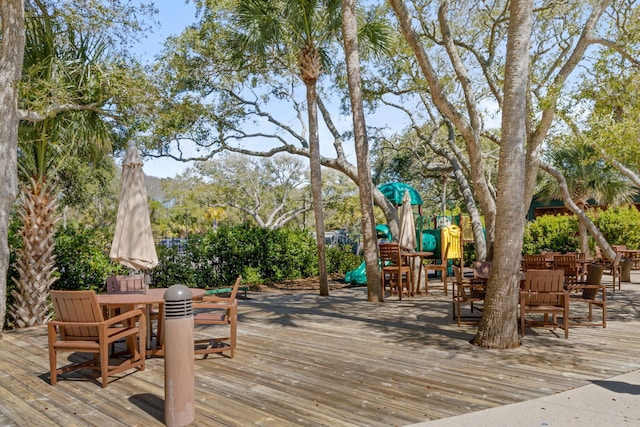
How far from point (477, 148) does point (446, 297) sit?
3924 mm

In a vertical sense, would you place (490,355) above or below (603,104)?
below

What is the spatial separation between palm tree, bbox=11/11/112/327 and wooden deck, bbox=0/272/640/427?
71 cm

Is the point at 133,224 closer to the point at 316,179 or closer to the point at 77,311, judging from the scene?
the point at 77,311

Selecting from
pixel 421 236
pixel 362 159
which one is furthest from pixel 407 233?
pixel 421 236

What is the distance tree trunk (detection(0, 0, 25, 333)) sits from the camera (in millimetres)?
6867

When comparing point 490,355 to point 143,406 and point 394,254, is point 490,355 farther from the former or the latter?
point 394,254

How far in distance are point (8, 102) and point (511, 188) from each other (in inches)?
270

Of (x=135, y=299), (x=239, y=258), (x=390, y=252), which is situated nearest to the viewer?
(x=135, y=299)

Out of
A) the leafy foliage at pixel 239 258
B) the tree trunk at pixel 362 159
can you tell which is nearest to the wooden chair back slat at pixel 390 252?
the tree trunk at pixel 362 159

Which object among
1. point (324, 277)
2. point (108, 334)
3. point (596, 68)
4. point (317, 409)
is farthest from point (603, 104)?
point (108, 334)

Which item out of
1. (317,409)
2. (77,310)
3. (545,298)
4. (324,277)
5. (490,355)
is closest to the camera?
(317,409)

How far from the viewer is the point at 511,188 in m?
5.85

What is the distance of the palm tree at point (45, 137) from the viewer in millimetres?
7621

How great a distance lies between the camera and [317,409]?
3980 millimetres
